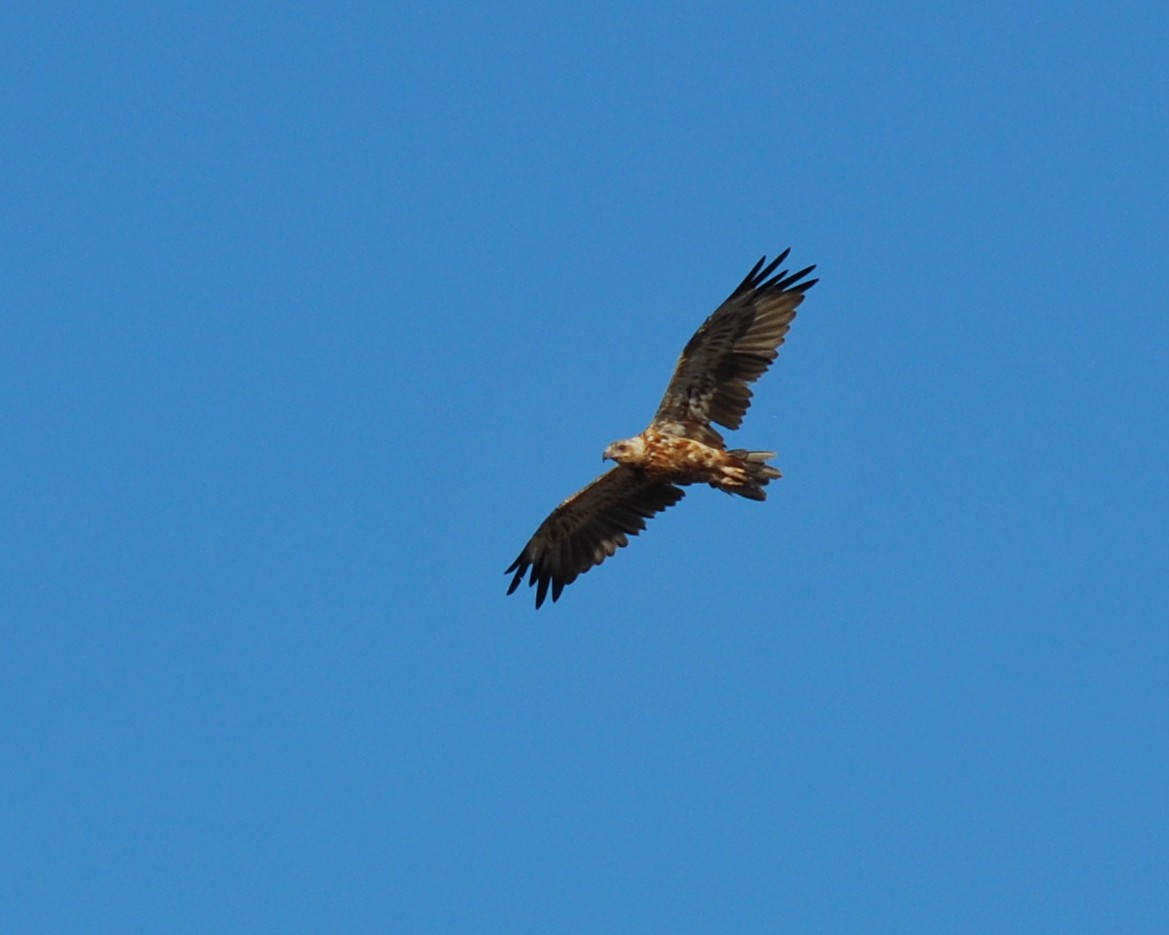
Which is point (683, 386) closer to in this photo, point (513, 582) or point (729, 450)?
point (729, 450)

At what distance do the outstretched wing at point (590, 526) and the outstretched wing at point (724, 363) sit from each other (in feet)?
2.92

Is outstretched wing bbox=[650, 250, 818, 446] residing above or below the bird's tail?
above

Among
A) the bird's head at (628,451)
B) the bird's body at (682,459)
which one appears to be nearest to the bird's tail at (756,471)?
the bird's body at (682,459)

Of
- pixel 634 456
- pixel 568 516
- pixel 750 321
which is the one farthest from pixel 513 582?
pixel 750 321

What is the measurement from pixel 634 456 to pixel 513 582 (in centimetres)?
267

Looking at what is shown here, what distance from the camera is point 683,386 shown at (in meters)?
18.3

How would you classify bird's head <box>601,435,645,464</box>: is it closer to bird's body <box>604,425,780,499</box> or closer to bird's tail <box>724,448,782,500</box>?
bird's body <box>604,425,780,499</box>

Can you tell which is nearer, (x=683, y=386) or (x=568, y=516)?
(x=683, y=386)

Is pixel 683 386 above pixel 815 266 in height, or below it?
below

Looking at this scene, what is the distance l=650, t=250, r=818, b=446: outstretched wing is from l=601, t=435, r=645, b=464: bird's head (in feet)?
1.03

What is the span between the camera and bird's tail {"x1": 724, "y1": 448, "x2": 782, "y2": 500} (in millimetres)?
17609

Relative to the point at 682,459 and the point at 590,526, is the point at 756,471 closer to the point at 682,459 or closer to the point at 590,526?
the point at 682,459

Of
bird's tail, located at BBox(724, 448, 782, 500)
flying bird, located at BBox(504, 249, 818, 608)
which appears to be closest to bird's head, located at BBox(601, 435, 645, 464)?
flying bird, located at BBox(504, 249, 818, 608)

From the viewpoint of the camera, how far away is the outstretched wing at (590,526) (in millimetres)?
19109
